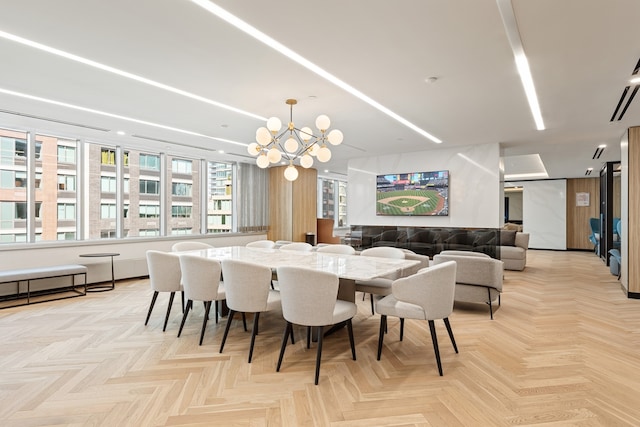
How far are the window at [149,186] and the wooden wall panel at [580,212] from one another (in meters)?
12.2

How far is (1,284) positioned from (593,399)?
6785 mm

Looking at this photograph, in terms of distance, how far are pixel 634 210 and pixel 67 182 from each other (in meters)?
9.00

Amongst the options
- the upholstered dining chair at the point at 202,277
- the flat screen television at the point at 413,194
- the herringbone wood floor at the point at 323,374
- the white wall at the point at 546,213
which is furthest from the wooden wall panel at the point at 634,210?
the white wall at the point at 546,213

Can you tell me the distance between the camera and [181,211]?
763 centimetres

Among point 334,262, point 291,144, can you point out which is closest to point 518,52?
point 291,144

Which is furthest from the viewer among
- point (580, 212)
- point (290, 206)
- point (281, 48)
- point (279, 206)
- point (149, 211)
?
point (580, 212)

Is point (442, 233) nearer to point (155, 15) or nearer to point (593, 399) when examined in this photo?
point (593, 399)

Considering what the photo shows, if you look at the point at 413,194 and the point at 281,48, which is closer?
the point at 281,48

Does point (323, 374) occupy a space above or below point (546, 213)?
below

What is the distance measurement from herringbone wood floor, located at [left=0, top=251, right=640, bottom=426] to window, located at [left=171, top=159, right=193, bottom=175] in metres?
3.89

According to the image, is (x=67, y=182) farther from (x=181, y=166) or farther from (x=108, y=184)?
(x=181, y=166)

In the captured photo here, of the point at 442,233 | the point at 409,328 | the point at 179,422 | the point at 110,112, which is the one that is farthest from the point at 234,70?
the point at 442,233

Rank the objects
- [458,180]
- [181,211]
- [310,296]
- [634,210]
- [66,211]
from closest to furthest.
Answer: [310,296]
[634,210]
[66,211]
[458,180]
[181,211]

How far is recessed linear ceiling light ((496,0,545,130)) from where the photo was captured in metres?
2.20
